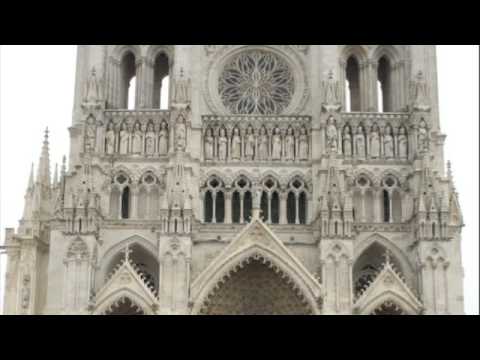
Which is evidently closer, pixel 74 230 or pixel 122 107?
pixel 74 230

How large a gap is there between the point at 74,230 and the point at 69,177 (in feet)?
9.02

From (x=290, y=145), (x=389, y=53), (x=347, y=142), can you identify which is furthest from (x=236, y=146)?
(x=389, y=53)

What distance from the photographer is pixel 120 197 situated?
3900 centimetres

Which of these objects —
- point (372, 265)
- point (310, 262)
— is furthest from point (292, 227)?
point (372, 265)

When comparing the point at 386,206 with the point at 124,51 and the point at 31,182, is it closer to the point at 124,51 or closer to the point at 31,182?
the point at 124,51

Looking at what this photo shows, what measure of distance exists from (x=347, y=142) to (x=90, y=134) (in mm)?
10960

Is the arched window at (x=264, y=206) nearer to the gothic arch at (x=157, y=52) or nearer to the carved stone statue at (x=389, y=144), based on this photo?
the carved stone statue at (x=389, y=144)

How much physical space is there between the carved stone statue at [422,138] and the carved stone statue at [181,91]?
9.95 metres

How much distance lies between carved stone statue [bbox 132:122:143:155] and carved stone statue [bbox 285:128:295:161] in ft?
20.6

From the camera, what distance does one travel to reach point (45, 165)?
41.8 metres

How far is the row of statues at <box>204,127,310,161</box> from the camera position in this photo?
39.6 meters

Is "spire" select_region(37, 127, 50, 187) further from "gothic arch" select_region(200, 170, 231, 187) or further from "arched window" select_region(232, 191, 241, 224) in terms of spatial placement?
"arched window" select_region(232, 191, 241, 224)
